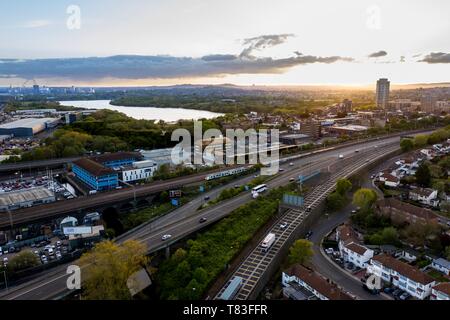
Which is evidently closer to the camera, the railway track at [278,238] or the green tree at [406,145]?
the railway track at [278,238]

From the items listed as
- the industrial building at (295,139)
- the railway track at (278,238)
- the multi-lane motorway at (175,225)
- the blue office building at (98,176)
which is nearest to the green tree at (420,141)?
the multi-lane motorway at (175,225)

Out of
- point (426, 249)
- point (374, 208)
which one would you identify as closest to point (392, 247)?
point (426, 249)

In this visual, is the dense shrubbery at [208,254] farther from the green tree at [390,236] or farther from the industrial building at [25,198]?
the industrial building at [25,198]

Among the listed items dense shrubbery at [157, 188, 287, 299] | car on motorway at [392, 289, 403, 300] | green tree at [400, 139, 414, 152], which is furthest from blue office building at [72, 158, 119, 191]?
green tree at [400, 139, 414, 152]

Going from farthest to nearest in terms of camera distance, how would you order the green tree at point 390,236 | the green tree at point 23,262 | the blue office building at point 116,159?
the blue office building at point 116,159 → the green tree at point 390,236 → the green tree at point 23,262
